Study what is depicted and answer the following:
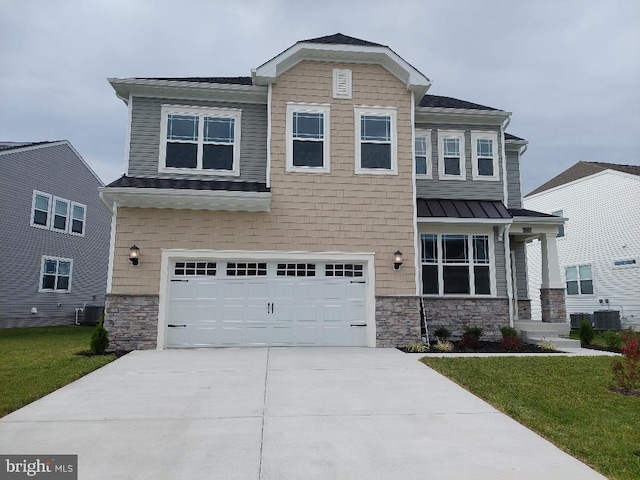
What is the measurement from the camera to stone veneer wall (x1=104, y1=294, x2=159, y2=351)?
34.2 ft

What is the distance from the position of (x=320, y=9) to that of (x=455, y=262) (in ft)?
39.9

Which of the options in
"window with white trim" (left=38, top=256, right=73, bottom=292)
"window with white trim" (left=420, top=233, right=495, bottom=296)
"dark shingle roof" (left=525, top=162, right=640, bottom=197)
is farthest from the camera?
"dark shingle roof" (left=525, top=162, right=640, bottom=197)

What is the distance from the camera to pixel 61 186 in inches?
802

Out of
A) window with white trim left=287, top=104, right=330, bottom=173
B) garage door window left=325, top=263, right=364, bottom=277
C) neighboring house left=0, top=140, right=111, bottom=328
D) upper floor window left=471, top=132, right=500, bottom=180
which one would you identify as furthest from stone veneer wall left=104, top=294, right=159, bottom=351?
neighboring house left=0, top=140, right=111, bottom=328

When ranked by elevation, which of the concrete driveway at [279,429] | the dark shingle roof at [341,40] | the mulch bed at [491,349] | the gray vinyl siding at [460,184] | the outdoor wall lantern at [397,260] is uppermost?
the dark shingle roof at [341,40]

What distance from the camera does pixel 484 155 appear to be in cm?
1352

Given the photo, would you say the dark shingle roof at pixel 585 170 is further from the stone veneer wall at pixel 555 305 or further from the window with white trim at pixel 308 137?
the window with white trim at pixel 308 137

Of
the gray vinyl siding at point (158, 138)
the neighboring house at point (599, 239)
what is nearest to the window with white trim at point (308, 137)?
the gray vinyl siding at point (158, 138)

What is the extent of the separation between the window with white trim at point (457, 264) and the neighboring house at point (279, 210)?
1.77ft

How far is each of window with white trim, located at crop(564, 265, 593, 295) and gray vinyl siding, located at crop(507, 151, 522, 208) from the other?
26.6 feet

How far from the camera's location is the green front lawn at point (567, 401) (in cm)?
417

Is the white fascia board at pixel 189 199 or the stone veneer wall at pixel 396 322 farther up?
the white fascia board at pixel 189 199

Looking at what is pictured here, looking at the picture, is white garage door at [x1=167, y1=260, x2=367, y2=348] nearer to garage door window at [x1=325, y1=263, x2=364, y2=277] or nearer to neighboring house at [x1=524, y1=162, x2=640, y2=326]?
garage door window at [x1=325, y1=263, x2=364, y2=277]

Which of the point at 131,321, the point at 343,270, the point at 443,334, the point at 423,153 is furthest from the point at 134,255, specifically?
the point at 423,153
